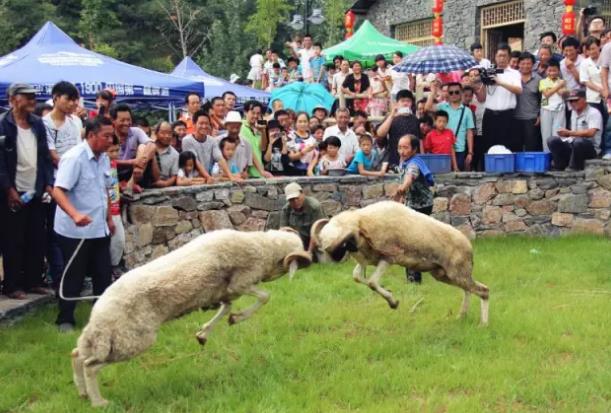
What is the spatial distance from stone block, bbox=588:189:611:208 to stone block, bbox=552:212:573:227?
0.36 metres

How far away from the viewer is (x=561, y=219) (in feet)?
37.0

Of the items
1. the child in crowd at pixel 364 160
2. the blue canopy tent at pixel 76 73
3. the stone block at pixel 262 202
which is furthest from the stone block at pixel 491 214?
the blue canopy tent at pixel 76 73

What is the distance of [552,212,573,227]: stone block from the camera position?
11234 millimetres

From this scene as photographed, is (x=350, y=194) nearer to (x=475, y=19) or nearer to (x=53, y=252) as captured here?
(x=53, y=252)

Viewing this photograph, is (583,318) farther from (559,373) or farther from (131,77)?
(131,77)

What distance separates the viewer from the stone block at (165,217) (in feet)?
29.2

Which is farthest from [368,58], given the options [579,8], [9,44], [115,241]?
[9,44]

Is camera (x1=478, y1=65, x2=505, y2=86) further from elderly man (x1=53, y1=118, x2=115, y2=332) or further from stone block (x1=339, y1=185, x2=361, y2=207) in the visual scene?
elderly man (x1=53, y1=118, x2=115, y2=332)

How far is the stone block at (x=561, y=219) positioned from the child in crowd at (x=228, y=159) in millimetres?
4834

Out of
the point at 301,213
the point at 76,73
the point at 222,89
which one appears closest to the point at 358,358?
the point at 301,213

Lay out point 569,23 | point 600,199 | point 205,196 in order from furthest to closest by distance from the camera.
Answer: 1. point 569,23
2. point 600,199
3. point 205,196

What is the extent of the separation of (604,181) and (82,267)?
7.81m

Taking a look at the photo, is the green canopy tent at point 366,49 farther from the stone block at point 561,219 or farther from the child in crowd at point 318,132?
the stone block at point 561,219

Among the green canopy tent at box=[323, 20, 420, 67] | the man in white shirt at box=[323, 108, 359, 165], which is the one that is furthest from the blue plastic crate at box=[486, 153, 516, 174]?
the green canopy tent at box=[323, 20, 420, 67]
